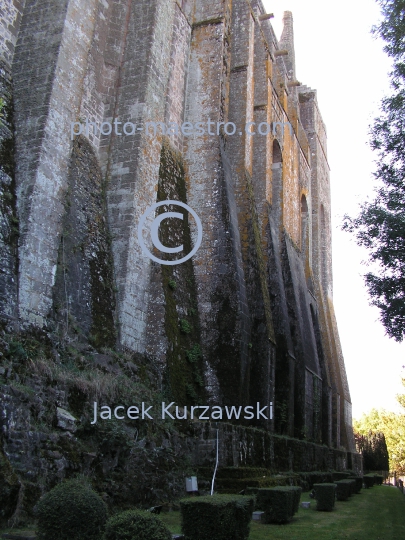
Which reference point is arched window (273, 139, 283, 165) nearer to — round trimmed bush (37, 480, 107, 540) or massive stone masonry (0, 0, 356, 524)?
massive stone masonry (0, 0, 356, 524)

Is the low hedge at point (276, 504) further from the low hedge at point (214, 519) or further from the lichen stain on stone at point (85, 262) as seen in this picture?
the lichen stain on stone at point (85, 262)

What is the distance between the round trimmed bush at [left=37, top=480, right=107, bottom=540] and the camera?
17.2 feet

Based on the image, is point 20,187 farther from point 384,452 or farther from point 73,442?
point 384,452

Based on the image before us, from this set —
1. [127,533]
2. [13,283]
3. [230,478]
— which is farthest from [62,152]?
[127,533]

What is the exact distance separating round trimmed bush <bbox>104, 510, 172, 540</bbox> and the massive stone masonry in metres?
2.08

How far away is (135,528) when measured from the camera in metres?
5.04


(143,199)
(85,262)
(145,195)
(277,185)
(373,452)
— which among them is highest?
(277,185)

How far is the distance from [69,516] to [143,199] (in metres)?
8.43

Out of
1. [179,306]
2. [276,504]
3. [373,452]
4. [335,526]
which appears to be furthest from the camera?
[373,452]

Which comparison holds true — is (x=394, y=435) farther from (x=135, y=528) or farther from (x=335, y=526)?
(x=135, y=528)

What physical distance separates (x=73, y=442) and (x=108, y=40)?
10.1 m

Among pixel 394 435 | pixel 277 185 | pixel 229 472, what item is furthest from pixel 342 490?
pixel 394 435

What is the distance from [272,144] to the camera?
21844 mm

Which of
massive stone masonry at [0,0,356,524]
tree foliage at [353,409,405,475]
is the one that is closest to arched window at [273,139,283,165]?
massive stone masonry at [0,0,356,524]
